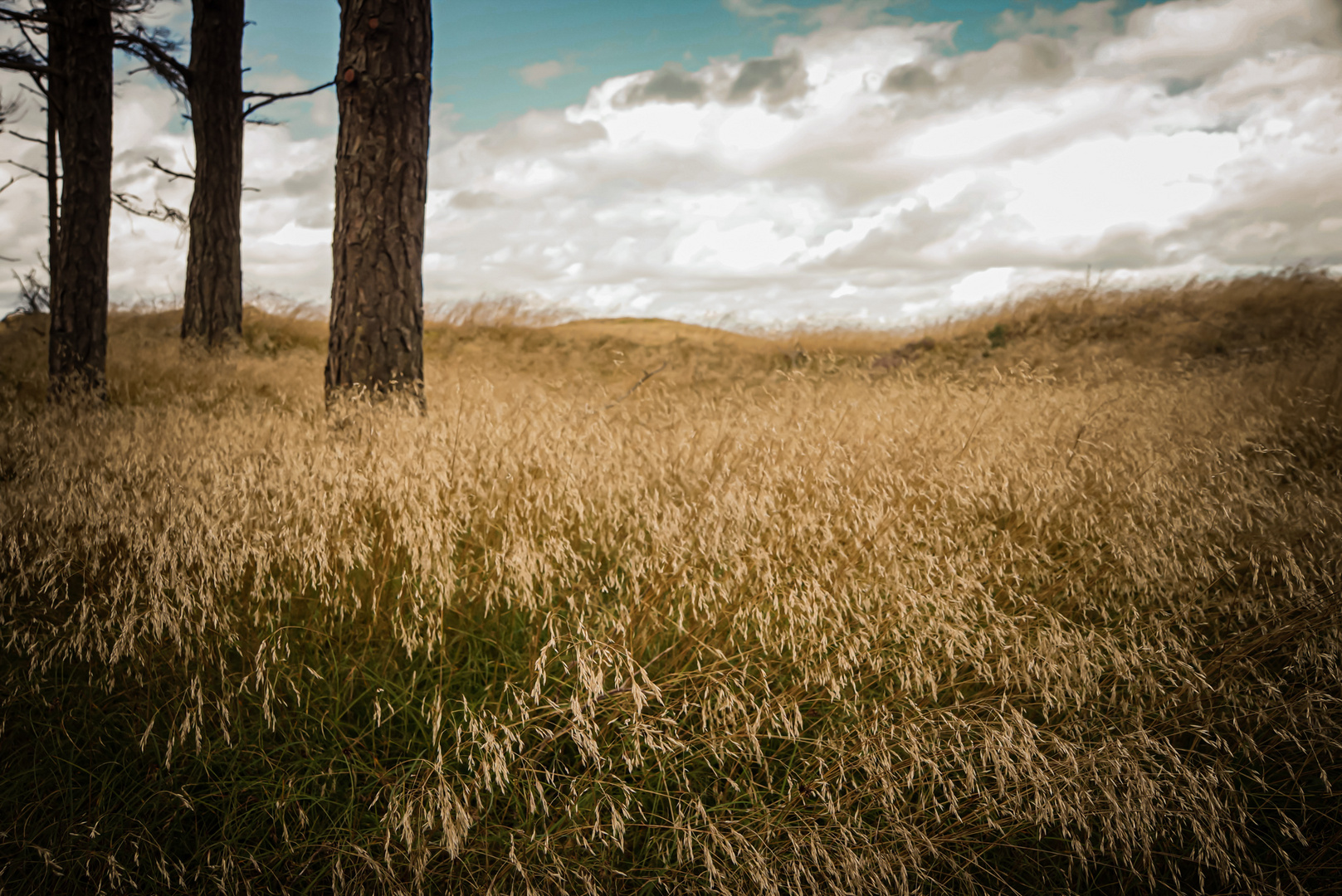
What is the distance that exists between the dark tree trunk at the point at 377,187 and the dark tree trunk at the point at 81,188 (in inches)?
129

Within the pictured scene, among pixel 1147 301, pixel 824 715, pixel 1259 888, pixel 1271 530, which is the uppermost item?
pixel 1147 301

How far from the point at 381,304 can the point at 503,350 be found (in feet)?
19.4

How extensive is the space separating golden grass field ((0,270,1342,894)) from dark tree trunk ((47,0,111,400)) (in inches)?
140

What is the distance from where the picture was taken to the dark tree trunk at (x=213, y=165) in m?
9.17

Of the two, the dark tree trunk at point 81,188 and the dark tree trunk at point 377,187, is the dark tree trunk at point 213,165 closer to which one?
the dark tree trunk at point 81,188

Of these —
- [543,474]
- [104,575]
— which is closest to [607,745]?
[543,474]

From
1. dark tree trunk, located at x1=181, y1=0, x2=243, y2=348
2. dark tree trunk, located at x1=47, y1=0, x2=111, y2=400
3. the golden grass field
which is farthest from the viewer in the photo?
dark tree trunk, located at x1=181, y1=0, x2=243, y2=348

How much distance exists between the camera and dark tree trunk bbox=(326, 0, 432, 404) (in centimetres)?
476

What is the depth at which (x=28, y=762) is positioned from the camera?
2.06 m

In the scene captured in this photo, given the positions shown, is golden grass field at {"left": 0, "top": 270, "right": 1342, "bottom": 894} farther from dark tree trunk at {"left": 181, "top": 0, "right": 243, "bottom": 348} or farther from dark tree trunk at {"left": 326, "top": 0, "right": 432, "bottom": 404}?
dark tree trunk at {"left": 181, "top": 0, "right": 243, "bottom": 348}

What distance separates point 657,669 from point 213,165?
10.4 metres

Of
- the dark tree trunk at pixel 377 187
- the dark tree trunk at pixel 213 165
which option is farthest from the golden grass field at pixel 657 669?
the dark tree trunk at pixel 213 165

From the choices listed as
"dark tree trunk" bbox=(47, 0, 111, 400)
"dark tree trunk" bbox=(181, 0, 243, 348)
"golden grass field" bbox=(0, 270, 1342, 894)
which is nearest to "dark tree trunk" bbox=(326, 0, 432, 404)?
"golden grass field" bbox=(0, 270, 1342, 894)

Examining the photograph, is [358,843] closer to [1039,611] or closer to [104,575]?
[104,575]
